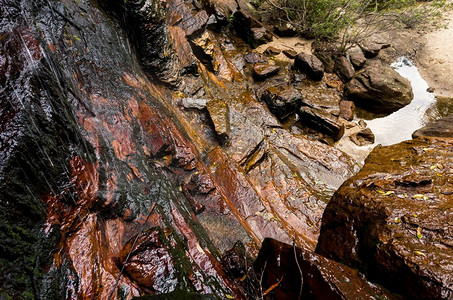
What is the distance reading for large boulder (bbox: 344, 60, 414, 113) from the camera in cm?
938

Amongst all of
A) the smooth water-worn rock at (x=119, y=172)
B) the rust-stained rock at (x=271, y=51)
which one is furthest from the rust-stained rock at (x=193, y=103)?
the rust-stained rock at (x=271, y=51)

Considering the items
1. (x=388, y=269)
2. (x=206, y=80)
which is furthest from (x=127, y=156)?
(x=206, y=80)

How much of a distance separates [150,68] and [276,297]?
581cm

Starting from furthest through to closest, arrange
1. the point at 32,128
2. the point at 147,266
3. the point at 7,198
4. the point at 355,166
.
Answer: the point at 355,166 < the point at 147,266 < the point at 32,128 < the point at 7,198

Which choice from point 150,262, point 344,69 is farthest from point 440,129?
point 150,262

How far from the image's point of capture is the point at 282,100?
339 inches

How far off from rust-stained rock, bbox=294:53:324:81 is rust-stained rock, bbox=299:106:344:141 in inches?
79.3

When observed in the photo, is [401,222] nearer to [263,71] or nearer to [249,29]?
[263,71]

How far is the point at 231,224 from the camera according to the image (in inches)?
161

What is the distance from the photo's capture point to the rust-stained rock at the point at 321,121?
27.3 ft

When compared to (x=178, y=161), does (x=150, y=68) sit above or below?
above

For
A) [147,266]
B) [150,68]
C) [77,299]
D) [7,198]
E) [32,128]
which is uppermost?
[150,68]

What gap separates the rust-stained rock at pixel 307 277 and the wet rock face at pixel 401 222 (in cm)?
30

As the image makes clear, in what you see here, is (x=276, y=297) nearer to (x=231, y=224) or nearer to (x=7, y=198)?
(x=231, y=224)
